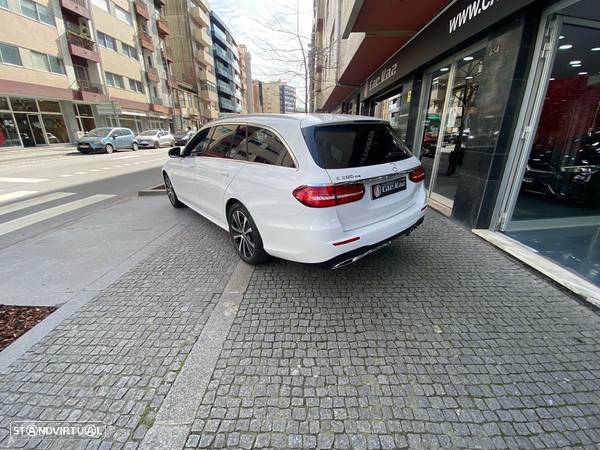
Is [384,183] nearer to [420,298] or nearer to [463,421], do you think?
[420,298]

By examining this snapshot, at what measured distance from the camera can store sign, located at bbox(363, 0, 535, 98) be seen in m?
3.79

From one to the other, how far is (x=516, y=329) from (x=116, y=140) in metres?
24.4

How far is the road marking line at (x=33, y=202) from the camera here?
20.9 feet

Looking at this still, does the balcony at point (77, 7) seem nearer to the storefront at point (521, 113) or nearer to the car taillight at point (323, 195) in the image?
the storefront at point (521, 113)

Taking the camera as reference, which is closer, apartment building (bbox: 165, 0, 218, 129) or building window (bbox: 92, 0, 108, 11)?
building window (bbox: 92, 0, 108, 11)

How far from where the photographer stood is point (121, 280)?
328 centimetres

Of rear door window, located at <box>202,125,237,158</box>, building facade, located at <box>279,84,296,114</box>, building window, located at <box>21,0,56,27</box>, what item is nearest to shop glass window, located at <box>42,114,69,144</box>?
building window, located at <box>21,0,56,27</box>

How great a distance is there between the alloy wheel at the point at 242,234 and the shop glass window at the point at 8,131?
998 inches

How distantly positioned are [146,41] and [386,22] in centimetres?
3717

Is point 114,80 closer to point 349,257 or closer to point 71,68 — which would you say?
point 71,68

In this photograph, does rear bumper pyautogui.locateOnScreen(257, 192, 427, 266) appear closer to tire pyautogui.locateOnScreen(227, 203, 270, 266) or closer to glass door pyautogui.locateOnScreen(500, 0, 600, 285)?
tire pyautogui.locateOnScreen(227, 203, 270, 266)

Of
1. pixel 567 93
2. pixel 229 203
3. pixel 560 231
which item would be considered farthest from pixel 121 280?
pixel 567 93

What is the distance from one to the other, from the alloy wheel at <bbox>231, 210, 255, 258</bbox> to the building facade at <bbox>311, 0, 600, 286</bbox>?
351cm

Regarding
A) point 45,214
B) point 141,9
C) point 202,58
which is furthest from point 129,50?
point 45,214
